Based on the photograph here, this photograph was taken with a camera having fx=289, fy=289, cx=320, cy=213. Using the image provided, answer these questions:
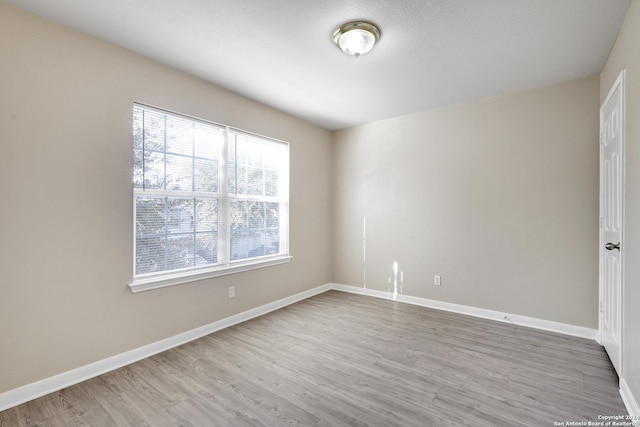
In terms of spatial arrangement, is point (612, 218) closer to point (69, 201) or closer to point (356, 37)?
point (356, 37)

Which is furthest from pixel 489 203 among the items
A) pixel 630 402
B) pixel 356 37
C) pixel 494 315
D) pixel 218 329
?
pixel 218 329

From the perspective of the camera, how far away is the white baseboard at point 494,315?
2926mm

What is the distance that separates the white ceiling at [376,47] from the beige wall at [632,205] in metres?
0.26

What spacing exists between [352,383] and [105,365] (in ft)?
6.37

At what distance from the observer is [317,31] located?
2.18m

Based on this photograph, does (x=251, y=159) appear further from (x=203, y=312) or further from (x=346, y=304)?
(x=346, y=304)

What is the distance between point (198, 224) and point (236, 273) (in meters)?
0.72

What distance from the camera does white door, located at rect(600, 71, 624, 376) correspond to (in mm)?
2080

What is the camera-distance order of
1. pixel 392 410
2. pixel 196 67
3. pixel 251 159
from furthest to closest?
pixel 251 159
pixel 196 67
pixel 392 410

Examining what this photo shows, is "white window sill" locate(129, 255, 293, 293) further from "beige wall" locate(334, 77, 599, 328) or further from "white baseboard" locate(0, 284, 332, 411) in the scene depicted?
"beige wall" locate(334, 77, 599, 328)

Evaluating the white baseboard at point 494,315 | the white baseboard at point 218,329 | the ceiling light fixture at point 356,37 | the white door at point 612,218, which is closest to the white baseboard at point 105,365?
the white baseboard at point 218,329

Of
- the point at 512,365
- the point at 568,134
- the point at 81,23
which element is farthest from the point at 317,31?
the point at 512,365

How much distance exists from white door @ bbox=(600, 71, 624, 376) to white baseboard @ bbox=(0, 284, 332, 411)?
11.0 feet

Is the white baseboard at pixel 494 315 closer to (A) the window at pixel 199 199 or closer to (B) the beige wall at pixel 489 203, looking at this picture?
(B) the beige wall at pixel 489 203
